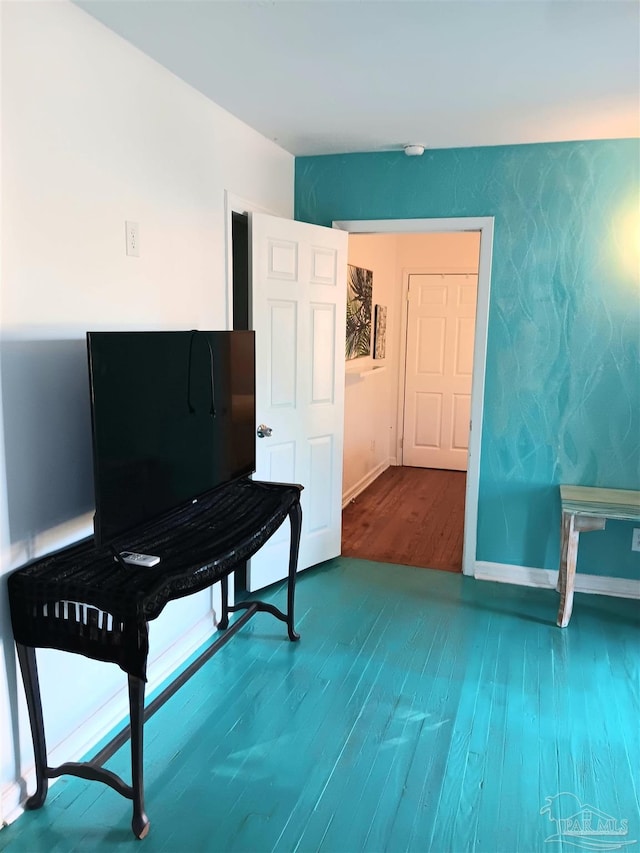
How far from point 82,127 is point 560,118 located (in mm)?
2128

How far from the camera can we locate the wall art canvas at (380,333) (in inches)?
231

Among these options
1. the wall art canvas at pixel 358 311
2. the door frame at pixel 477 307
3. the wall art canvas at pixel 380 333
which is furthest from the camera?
the wall art canvas at pixel 380 333

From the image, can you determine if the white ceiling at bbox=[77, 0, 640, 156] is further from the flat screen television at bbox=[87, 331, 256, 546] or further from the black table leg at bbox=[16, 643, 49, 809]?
the black table leg at bbox=[16, 643, 49, 809]

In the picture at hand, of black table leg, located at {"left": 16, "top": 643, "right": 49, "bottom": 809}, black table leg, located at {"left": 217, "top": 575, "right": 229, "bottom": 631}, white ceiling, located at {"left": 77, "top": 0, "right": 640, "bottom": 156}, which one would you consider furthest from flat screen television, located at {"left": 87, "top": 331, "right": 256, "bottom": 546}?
white ceiling, located at {"left": 77, "top": 0, "right": 640, "bottom": 156}

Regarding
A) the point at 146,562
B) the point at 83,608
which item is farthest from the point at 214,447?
the point at 83,608

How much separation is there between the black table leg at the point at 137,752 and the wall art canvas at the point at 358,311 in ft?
11.9

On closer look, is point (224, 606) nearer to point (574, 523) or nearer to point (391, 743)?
point (391, 743)

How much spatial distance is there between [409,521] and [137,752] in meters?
3.27

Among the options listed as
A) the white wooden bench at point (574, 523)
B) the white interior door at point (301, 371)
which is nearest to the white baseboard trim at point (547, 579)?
the white wooden bench at point (574, 523)

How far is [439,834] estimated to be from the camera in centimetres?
189

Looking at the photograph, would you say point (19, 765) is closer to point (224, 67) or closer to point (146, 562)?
point (146, 562)

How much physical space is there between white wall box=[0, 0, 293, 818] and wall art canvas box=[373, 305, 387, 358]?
3.31 metres

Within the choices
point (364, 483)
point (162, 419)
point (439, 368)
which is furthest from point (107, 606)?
point (439, 368)

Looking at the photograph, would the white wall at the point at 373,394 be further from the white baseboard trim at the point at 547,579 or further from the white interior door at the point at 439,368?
the white baseboard trim at the point at 547,579
